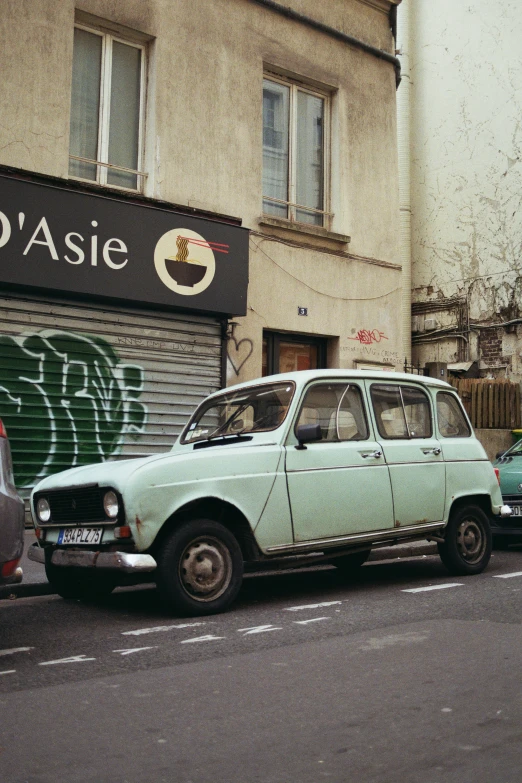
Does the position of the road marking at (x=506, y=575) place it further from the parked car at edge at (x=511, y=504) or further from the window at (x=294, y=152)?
the window at (x=294, y=152)

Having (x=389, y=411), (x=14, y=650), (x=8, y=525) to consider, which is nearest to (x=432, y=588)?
(x=389, y=411)

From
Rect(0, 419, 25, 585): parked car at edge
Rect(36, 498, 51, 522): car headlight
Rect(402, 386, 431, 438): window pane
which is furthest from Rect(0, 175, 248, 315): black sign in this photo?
Rect(0, 419, 25, 585): parked car at edge

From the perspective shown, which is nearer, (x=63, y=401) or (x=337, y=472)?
(x=337, y=472)

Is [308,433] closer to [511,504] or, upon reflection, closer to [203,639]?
[203,639]

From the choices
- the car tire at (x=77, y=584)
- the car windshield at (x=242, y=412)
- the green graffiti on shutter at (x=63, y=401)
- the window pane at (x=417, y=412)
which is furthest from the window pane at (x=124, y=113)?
the car tire at (x=77, y=584)

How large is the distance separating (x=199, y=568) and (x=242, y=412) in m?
1.67

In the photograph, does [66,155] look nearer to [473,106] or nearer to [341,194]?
[341,194]

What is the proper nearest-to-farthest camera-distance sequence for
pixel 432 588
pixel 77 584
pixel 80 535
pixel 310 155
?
pixel 80 535, pixel 77 584, pixel 432 588, pixel 310 155

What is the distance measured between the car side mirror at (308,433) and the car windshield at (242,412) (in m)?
0.25

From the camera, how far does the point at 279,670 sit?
187 inches

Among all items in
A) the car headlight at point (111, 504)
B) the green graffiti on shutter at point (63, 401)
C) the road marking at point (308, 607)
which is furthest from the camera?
the green graffiti on shutter at point (63, 401)

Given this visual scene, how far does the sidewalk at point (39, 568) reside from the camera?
24.2 feet

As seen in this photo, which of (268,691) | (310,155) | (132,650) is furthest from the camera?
(310,155)

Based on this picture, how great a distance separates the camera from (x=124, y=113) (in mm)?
12109
